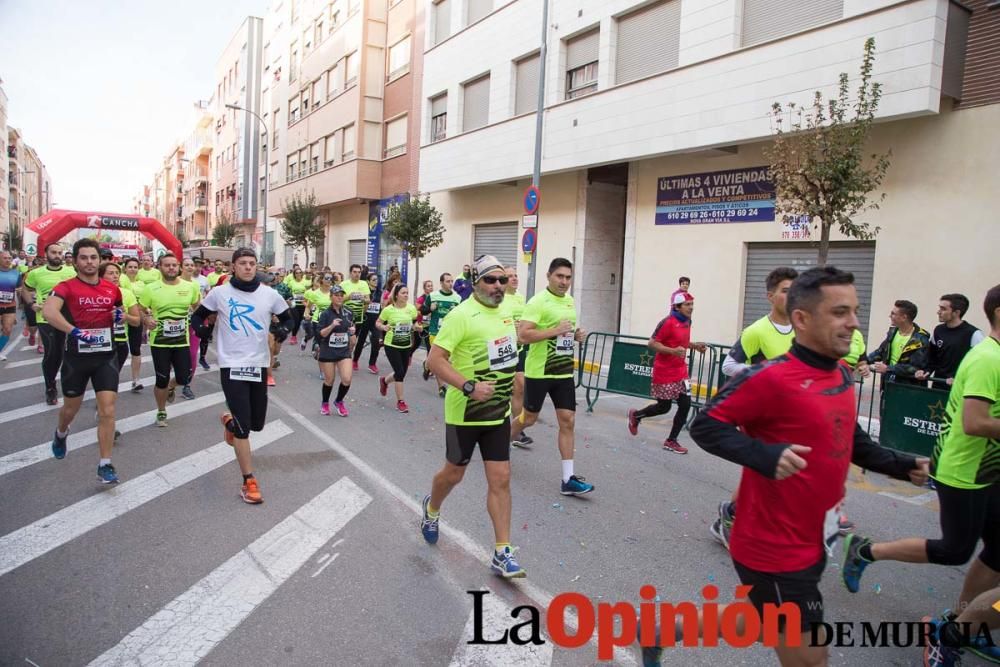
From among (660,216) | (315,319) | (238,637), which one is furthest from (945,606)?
(660,216)

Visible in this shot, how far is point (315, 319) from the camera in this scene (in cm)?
1300

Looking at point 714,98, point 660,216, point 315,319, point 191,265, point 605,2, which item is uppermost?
point 605,2

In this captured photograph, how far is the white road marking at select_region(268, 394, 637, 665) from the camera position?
3657mm

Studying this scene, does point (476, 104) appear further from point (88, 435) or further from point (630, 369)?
point (88, 435)

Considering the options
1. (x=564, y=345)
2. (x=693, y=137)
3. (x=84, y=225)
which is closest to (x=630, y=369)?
(x=564, y=345)

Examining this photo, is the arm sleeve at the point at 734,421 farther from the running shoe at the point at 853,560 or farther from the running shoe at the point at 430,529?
the running shoe at the point at 430,529

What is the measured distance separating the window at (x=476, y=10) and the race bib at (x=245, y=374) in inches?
750

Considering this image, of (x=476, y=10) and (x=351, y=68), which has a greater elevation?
→ (x=351, y=68)

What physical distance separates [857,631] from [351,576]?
9.33 feet

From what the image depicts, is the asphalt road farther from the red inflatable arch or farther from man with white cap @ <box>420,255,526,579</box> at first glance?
the red inflatable arch

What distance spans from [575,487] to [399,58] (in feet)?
87.2

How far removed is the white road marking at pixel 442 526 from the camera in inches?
144

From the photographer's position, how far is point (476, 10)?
22.1 metres

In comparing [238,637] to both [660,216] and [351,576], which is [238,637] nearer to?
[351,576]
